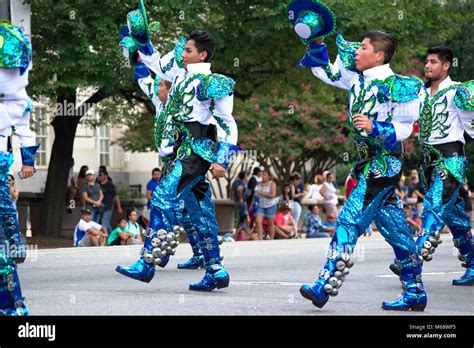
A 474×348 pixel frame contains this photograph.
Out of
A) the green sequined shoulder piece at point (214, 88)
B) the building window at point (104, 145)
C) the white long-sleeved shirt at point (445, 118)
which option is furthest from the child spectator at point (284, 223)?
the building window at point (104, 145)

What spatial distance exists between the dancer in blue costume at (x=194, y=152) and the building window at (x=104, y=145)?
30.8m

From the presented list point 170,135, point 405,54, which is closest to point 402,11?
point 405,54

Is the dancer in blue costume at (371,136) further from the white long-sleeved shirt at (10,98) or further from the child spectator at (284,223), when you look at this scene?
the child spectator at (284,223)

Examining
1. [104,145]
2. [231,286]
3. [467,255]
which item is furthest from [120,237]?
[104,145]

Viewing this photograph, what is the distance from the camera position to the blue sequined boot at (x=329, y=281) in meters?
8.22

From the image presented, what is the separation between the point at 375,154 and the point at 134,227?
434 inches

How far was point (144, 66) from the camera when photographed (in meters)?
11.5

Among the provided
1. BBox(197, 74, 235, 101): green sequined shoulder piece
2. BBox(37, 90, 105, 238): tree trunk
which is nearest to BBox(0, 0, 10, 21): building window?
BBox(197, 74, 235, 101): green sequined shoulder piece

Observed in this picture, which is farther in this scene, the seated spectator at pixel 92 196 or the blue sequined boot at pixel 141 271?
the seated spectator at pixel 92 196

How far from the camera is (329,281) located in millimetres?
8234

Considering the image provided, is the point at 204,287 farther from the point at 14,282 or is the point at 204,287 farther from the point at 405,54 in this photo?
the point at 405,54

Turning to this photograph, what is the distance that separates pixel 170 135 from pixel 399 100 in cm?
232

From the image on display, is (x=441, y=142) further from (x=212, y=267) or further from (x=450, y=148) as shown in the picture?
(x=212, y=267)

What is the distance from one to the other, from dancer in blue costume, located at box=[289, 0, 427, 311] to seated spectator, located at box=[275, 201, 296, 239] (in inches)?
529
